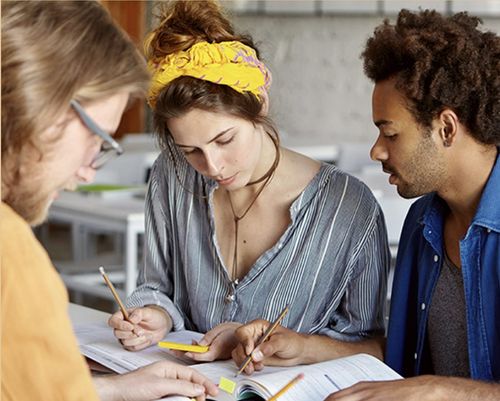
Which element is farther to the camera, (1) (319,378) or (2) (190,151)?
(2) (190,151)

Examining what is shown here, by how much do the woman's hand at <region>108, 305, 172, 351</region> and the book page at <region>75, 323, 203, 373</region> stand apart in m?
0.01

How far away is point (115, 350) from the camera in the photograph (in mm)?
2039

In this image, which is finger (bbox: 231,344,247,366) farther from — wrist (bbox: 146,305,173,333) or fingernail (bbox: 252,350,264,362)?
wrist (bbox: 146,305,173,333)

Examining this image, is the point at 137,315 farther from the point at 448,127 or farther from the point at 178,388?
the point at 448,127

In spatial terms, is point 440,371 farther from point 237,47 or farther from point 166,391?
point 237,47

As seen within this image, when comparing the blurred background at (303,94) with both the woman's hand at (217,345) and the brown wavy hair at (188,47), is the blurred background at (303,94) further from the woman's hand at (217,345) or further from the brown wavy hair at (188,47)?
the woman's hand at (217,345)

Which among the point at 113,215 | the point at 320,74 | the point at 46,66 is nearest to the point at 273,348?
the point at 46,66

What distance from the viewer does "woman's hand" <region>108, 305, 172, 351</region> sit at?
2049 millimetres

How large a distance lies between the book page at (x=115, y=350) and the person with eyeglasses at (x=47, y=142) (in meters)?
0.65

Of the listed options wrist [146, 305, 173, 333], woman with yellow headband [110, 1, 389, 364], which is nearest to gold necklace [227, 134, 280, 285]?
woman with yellow headband [110, 1, 389, 364]

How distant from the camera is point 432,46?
1.98 m

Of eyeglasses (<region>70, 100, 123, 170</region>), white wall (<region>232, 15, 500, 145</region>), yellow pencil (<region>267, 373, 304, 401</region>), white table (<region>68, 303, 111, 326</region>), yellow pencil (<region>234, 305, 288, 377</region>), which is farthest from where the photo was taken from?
white wall (<region>232, 15, 500, 145</region>)

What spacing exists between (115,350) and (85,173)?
29.2 inches

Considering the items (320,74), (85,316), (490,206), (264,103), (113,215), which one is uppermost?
(264,103)
